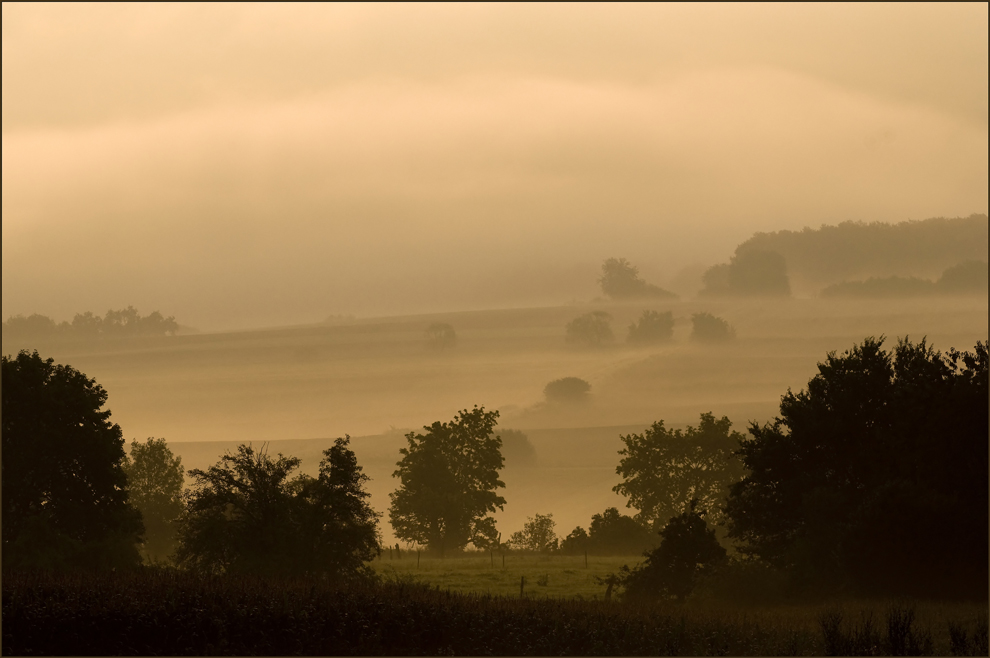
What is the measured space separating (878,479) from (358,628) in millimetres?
30120

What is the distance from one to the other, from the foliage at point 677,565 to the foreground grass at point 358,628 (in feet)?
41.7

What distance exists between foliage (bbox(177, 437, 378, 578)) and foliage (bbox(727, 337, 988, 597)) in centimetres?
2148

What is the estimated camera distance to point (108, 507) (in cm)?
5397

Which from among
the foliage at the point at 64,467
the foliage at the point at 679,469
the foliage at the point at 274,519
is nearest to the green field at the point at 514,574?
the foliage at the point at 274,519

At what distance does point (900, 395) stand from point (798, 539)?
30.4 feet

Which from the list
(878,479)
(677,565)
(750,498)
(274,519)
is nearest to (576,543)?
(750,498)

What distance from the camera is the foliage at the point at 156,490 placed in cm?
8731

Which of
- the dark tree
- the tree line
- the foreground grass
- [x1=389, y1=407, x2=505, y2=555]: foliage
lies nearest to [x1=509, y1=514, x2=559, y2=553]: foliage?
[x1=389, y1=407, x2=505, y2=555]: foliage

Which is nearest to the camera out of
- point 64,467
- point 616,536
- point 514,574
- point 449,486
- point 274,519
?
point 274,519

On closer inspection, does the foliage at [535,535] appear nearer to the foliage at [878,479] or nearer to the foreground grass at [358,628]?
the foliage at [878,479]

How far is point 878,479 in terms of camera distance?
49.8 meters

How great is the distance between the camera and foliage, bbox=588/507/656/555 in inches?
3438

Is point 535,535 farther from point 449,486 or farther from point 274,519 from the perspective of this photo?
point 274,519

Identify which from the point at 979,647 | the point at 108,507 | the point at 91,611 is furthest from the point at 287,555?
the point at 979,647
